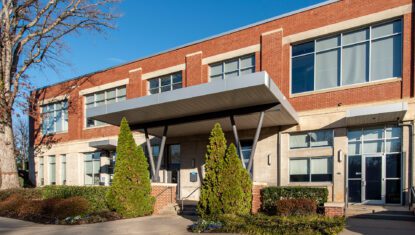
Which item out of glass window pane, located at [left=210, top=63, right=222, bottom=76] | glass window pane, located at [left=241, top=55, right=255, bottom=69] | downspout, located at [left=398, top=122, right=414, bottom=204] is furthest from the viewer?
glass window pane, located at [left=210, top=63, right=222, bottom=76]

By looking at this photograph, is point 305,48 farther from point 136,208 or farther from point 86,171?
point 86,171

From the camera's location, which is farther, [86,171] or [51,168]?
[51,168]

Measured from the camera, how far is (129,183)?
1405 cm

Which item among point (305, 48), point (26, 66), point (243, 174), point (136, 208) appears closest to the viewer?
point (243, 174)

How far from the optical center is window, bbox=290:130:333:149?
16.3 meters

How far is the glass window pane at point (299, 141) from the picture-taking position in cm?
1698

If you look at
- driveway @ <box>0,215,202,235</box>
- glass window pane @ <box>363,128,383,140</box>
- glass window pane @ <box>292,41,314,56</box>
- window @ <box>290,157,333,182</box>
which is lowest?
driveway @ <box>0,215,202,235</box>

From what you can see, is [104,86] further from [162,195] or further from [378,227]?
[378,227]

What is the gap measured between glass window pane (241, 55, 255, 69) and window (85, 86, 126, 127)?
32.6ft

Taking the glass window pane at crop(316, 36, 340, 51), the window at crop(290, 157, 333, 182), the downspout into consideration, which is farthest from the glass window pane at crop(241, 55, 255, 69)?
the downspout

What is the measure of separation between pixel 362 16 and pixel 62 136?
960 inches

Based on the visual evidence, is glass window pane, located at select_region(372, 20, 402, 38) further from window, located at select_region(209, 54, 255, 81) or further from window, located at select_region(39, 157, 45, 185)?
window, located at select_region(39, 157, 45, 185)

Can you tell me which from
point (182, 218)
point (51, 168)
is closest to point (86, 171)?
point (51, 168)

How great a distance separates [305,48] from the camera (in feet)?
57.4
